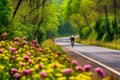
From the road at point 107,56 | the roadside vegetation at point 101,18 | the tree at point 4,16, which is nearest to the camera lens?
the road at point 107,56

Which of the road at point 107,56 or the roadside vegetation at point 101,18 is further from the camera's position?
the roadside vegetation at point 101,18

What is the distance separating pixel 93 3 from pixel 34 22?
16.7 meters

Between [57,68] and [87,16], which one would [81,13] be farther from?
[57,68]

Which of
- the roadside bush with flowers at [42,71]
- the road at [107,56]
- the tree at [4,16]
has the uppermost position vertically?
the tree at [4,16]

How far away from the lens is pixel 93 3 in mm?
71062

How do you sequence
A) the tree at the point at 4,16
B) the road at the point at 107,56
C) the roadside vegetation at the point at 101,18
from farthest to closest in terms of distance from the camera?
the roadside vegetation at the point at 101,18, the tree at the point at 4,16, the road at the point at 107,56

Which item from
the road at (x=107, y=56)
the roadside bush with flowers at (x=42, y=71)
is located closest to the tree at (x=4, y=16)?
the road at (x=107, y=56)

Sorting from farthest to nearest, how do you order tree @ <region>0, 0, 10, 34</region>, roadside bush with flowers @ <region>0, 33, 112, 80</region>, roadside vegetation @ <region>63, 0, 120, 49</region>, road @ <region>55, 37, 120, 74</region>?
1. roadside vegetation @ <region>63, 0, 120, 49</region>
2. tree @ <region>0, 0, 10, 34</region>
3. road @ <region>55, 37, 120, 74</region>
4. roadside bush with flowers @ <region>0, 33, 112, 80</region>

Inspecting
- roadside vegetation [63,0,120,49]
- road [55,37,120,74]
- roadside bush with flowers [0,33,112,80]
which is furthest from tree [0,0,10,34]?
roadside vegetation [63,0,120,49]

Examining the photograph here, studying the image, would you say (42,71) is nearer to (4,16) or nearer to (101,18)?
(4,16)

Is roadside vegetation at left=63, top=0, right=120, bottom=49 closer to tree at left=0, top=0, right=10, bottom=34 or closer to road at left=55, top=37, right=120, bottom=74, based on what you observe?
road at left=55, top=37, right=120, bottom=74

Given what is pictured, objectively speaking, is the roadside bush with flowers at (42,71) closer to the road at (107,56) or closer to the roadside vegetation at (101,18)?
the road at (107,56)

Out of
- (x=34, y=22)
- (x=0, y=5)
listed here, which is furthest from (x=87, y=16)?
(x=0, y=5)

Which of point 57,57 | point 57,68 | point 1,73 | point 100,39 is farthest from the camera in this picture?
point 100,39
